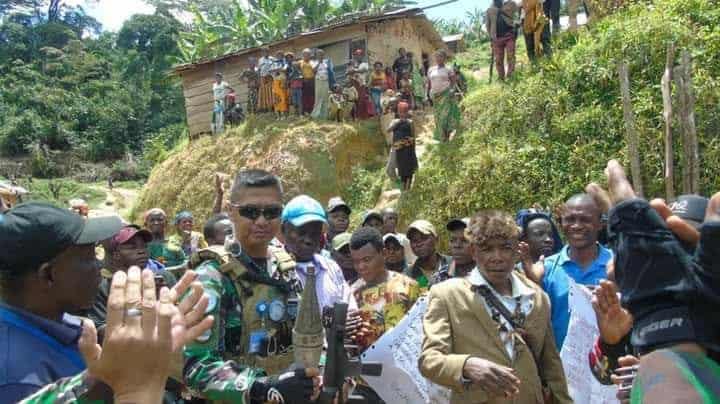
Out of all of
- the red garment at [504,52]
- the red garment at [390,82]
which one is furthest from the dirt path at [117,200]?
the red garment at [504,52]

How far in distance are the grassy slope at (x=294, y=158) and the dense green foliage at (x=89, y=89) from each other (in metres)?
14.1

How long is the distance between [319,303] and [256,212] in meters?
0.49

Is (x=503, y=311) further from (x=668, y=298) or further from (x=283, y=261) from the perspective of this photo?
(x=668, y=298)

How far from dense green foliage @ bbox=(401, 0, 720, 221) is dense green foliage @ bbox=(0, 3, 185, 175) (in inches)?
876

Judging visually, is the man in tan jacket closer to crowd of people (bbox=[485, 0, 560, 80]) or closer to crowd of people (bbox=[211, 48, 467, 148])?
crowd of people (bbox=[485, 0, 560, 80])

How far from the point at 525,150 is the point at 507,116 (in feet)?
3.61

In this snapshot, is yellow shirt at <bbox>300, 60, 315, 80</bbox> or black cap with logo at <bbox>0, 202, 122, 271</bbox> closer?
black cap with logo at <bbox>0, 202, 122, 271</bbox>

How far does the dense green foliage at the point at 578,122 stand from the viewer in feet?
29.4

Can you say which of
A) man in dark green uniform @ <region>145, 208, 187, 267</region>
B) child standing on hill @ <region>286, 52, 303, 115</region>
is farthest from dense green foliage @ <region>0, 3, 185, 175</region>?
man in dark green uniform @ <region>145, 208, 187, 267</region>

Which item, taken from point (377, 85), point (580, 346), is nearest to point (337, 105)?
point (377, 85)

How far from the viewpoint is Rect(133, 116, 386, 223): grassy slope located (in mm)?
15047

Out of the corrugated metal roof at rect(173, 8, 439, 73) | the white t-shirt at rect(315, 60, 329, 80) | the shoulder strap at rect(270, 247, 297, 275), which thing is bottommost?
the shoulder strap at rect(270, 247, 297, 275)

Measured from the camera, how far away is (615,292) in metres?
2.25

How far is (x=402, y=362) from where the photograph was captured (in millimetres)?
3330
